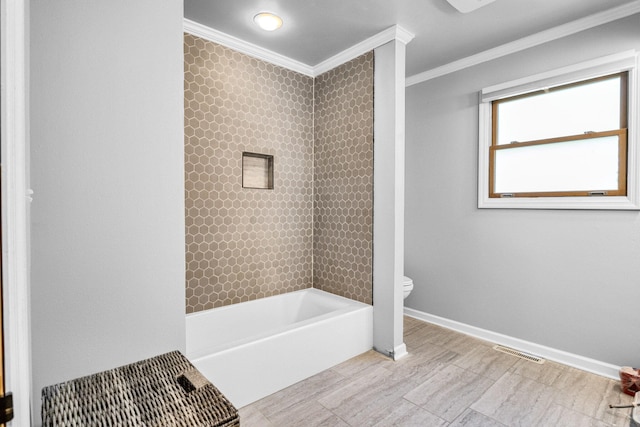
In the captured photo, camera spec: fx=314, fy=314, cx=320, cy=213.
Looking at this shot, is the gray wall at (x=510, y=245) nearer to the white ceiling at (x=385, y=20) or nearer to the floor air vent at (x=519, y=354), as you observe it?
the floor air vent at (x=519, y=354)

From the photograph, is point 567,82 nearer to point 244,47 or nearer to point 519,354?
point 519,354

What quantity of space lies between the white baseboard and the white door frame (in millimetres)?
3023

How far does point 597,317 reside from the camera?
222cm

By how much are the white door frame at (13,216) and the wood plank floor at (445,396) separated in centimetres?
140

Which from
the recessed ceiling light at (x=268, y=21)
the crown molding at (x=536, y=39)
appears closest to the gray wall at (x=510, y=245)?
the crown molding at (x=536, y=39)

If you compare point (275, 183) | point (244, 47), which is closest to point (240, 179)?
point (275, 183)

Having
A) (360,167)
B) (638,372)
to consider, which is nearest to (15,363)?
(360,167)

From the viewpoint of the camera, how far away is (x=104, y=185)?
1286mm

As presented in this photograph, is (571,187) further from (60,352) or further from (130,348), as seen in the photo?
(60,352)

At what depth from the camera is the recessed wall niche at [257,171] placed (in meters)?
2.70

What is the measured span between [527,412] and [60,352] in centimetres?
234

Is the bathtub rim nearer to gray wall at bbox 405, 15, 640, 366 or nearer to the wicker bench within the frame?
the wicker bench

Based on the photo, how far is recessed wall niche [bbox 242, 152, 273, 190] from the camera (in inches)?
106

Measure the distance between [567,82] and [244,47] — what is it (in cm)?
250
